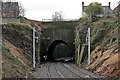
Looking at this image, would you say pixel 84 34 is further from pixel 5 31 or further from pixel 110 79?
pixel 110 79

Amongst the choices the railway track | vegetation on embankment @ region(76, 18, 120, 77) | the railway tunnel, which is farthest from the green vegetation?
the railway tunnel

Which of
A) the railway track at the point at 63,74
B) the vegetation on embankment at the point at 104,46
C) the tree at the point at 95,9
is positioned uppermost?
the tree at the point at 95,9

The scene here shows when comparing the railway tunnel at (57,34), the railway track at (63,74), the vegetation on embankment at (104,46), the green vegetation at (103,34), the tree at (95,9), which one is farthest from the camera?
the tree at (95,9)

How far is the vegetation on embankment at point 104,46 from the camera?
27.2 m

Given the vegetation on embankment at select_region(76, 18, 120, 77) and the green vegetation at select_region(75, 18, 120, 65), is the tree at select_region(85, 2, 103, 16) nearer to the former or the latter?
the vegetation on embankment at select_region(76, 18, 120, 77)

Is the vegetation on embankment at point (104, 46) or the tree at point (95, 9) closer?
the vegetation on embankment at point (104, 46)

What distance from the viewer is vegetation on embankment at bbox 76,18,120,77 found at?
2724 centimetres

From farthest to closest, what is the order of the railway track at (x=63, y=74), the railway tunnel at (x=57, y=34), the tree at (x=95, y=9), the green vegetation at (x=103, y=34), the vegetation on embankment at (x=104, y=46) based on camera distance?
the tree at (x=95, y=9) < the railway tunnel at (x=57, y=34) < the green vegetation at (x=103, y=34) < the vegetation on embankment at (x=104, y=46) < the railway track at (x=63, y=74)

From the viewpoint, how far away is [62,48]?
87.1 meters

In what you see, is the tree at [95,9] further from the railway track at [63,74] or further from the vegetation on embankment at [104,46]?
the railway track at [63,74]

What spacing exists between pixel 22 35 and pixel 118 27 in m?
15.1

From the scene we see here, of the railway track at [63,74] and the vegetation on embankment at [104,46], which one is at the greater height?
the vegetation on embankment at [104,46]

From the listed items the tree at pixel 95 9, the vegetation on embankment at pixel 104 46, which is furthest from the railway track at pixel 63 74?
the tree at pixel 95 9

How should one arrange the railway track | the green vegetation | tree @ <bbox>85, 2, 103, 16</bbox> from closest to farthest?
the railway track < the green vegetation < tree @ <bbox>85, 2, 103, 16</bbox>
